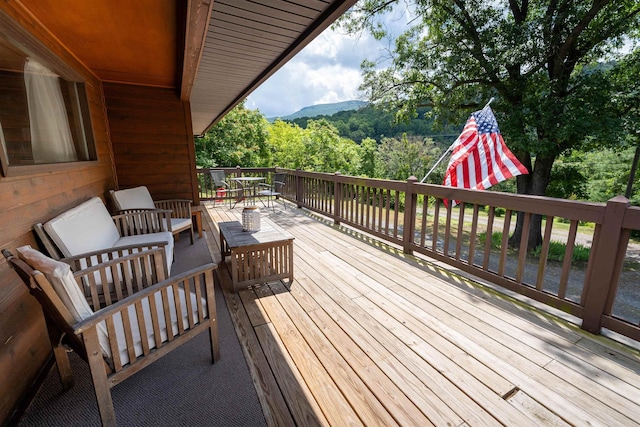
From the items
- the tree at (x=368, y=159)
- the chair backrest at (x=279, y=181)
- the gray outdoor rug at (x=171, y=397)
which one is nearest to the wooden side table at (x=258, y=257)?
the gray outdoor rug at (x=171, y=397)

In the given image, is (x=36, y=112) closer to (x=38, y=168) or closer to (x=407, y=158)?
(x=38, y=168)

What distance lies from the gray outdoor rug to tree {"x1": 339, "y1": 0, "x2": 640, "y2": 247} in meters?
7.34

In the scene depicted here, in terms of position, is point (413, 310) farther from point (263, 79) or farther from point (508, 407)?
point (263, 79)

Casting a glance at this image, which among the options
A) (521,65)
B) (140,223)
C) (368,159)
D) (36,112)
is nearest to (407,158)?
(368,159)

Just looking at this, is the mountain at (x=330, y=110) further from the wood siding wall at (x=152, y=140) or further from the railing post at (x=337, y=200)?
the wood siding wall at (x=152, y=140)

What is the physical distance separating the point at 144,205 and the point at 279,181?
357 cm

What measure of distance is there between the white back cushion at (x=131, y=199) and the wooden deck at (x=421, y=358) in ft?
5.84

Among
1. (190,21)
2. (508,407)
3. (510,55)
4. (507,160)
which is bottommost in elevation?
(508,407)

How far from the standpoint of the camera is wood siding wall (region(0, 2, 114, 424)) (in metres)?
1.38

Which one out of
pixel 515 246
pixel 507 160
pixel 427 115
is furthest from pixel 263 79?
pixel 515 246

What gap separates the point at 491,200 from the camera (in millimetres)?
2547

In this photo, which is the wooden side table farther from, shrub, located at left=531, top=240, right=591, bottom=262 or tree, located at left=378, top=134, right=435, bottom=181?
tree, located at left=378, top=134, right=435, bottom=181

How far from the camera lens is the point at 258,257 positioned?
8.62ft

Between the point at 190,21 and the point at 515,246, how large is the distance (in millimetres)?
9282
